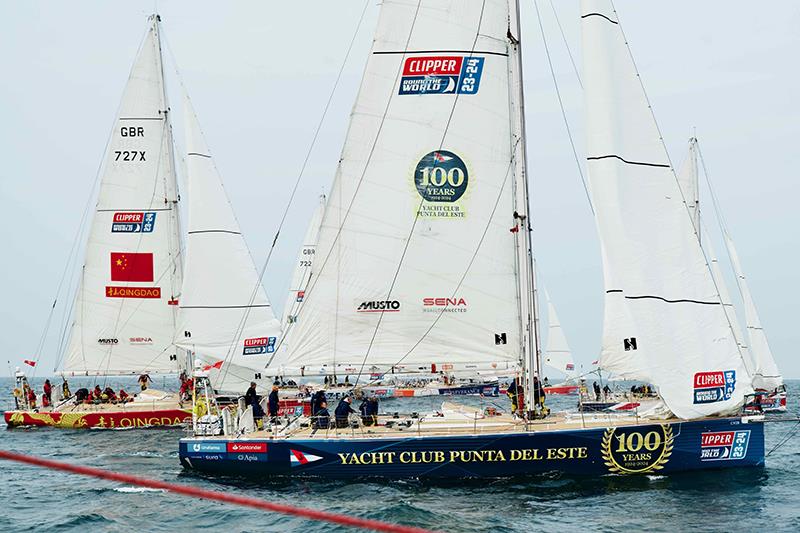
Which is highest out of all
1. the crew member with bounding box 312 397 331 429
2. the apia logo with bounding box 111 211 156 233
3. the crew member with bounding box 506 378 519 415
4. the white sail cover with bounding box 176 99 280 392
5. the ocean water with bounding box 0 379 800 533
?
the apia logo with bounding box 111 211 156 233

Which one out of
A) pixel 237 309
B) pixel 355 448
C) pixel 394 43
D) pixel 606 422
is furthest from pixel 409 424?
pixel 237 309

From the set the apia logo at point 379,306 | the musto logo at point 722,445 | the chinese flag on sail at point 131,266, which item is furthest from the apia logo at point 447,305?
the chinese flag on sail at point 131,266

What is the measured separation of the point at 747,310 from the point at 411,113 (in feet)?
104

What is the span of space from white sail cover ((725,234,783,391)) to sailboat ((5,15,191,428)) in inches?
1116

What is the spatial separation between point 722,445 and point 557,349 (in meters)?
49.9

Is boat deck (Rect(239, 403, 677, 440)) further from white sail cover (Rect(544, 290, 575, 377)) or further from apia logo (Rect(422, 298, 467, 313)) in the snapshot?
white sail cover (Rect(544, 290, 575, 377))

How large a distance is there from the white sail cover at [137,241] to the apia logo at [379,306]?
694 inches

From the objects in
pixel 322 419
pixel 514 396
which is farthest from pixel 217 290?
pixel 514 396

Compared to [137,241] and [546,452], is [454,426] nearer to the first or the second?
[546,452]

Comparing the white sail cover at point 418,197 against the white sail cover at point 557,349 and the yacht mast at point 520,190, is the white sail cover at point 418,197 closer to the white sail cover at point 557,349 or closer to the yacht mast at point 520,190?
the yacht mast at point 520,190

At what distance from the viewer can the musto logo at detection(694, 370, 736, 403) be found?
69.0 feet

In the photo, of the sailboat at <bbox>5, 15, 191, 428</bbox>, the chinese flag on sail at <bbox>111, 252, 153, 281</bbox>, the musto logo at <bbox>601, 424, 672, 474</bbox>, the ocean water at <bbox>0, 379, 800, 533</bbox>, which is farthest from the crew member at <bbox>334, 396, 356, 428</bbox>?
the chinese flag on sail at <bbox>111, 252, 153, 281</bbox>

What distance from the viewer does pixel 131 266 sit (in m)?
39.0

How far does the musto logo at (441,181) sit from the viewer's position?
2319 centimetres
